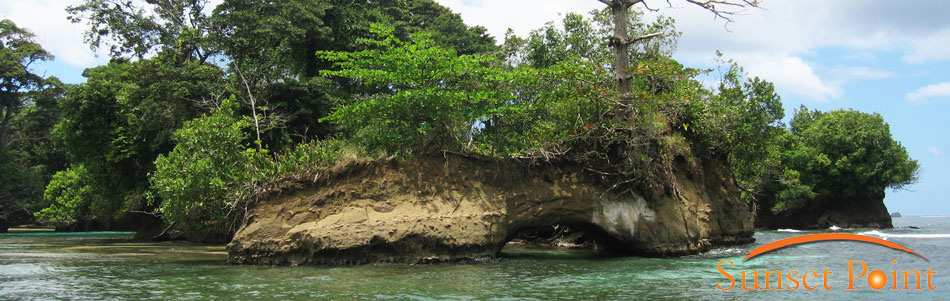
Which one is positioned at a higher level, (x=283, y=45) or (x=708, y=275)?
(x=283, y=45)

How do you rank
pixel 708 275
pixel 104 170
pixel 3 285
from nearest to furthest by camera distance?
pixel 3 285 → pixel 708 275 → pixel 104 170

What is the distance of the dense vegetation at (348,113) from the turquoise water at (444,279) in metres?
2.53

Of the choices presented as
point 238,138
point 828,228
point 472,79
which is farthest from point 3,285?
point 828,228

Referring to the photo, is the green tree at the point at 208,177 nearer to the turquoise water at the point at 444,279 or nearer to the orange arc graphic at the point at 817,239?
the turquoise water at the point at 444,279

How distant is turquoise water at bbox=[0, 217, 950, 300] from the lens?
9234 mm

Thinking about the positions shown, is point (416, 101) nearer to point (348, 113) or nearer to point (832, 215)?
point (348, 113)

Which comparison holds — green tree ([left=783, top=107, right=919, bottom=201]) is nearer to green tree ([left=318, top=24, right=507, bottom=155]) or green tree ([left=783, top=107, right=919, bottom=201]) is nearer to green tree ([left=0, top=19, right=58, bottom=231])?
green tree ([left=318, top=24, right=507, bottom=155])

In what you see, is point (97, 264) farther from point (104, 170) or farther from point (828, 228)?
point (828, 228)

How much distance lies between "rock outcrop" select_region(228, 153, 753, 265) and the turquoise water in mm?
617

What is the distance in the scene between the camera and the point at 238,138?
1703cm

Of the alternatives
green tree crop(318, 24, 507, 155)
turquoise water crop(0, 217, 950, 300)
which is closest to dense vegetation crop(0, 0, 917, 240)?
green tree crop(318, 24, 507, 155)

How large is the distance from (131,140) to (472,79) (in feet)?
60.4

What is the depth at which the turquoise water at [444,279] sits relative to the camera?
9.23m

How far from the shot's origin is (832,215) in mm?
45188
